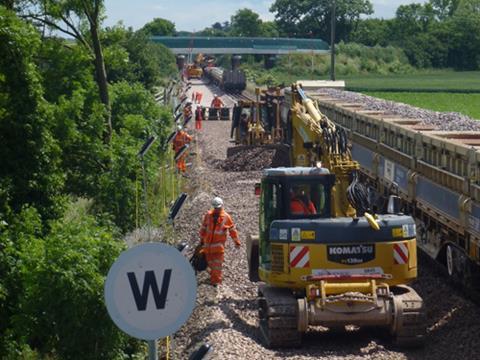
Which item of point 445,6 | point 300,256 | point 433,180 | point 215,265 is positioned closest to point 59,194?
point 215,265

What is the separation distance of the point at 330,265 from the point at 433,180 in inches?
162

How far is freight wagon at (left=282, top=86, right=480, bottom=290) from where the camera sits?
1465 centimetres

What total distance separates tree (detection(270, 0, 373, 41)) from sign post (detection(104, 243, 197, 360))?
138 metres

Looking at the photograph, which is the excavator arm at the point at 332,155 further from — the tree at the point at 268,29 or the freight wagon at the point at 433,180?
the tree at the point at 268,29

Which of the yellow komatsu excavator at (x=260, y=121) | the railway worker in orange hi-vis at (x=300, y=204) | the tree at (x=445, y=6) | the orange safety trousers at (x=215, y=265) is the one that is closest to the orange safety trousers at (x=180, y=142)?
the yellow komatsu excavator at (x=260, y=121)

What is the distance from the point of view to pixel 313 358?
12.6 metres

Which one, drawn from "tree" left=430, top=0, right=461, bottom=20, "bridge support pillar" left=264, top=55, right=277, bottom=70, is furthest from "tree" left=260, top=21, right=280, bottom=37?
"bridge support pillar" left=264, top=55, right=277, bottom=70

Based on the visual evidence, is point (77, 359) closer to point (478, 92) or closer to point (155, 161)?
point (155, 161)

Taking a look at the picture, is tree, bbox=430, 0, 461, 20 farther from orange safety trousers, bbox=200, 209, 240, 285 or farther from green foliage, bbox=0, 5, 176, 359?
orange safety trousers, bbox=200, 209, 240, 285

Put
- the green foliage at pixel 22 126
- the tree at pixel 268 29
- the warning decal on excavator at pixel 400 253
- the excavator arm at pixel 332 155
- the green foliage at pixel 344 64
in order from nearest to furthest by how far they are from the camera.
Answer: the warning decal on excavator at pixel 400 253
the excavator arm at pixel 332 155
the green foliage at pixel 22 126
the green foliage at pixel 344 64
the tree at pixel 268 29

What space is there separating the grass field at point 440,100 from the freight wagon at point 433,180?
31113 millimetres

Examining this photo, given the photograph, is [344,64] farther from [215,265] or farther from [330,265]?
[330,265]

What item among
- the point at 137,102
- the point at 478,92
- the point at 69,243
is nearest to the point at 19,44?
the point at 69,243

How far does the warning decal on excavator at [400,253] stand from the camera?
43.4 feet
